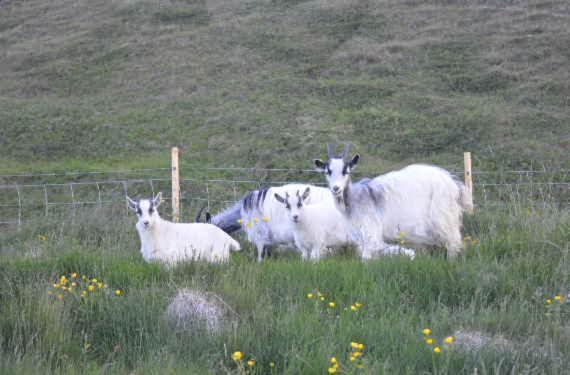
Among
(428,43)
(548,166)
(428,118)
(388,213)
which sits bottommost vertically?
(388,213)

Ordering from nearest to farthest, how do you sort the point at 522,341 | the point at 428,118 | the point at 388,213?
the point at 522,341, the point at 388,213, the point at 428,118

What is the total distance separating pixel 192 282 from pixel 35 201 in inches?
630

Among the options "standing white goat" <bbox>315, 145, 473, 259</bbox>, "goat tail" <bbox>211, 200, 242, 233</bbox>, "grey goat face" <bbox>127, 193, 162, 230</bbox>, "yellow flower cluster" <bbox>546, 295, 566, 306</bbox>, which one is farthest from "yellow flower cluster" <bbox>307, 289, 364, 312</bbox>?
"goat tail" <bbox>211, 200, 242, 233</bbox>

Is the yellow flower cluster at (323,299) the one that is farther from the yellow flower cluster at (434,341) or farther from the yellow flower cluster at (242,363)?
the yellow flower cluster at (242,363)

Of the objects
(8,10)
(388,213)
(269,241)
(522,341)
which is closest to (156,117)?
(269,241)

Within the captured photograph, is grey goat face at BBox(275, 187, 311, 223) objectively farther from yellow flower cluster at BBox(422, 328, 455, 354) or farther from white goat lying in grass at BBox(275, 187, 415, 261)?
yellow flower cluster at BBox(422, 328, 455, 354)

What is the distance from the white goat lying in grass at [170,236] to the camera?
27.3 ft

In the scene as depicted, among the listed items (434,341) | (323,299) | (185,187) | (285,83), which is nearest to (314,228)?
(323,299)

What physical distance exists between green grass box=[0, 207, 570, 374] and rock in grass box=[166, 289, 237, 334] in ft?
0.27

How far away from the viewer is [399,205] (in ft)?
27.3

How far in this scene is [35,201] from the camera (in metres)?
19.7

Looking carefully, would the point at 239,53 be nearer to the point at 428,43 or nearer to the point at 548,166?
the point at 428,43

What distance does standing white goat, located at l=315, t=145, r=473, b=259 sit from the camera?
810 centimetres

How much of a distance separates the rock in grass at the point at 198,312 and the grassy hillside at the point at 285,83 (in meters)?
17.5
